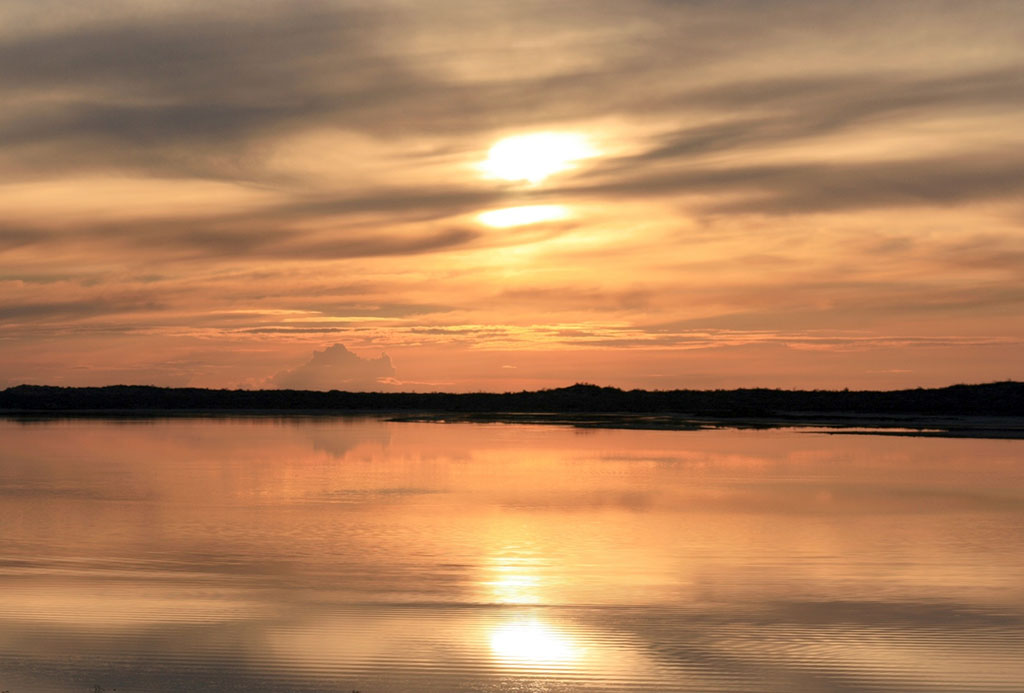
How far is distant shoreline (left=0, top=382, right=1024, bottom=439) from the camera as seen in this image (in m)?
84.9

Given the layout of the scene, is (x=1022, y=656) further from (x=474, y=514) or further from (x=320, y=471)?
(x=320, y=471)

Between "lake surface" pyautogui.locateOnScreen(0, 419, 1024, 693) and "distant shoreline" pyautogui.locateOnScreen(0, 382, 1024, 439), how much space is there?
42107 mm

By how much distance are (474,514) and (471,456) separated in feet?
62.4

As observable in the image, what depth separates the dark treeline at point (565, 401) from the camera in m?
113

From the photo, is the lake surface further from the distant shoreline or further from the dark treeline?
the dark treeline

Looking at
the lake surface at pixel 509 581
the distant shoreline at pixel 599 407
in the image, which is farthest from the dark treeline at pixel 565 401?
the lake surface at pixel 509 581

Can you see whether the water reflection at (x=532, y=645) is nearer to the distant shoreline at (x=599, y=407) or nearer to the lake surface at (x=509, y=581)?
the lake surface at (x=509, y=581)

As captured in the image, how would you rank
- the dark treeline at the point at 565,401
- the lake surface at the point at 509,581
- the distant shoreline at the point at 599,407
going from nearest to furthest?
the lake surface at the point at 509,581 < the distant shoreline at the point at 599,407 < the dark treeline at the point at 565,401

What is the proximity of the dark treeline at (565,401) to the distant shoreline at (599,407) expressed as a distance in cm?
15

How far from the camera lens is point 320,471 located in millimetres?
37188

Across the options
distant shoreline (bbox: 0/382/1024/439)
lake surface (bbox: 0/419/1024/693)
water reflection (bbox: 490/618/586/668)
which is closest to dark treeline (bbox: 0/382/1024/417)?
distant shoreline (bbox: 0/382/1024/439)

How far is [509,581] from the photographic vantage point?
57.1ft

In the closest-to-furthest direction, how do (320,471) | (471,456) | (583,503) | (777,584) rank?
(777,584) → (583,503) → (320,471) → (471,456)

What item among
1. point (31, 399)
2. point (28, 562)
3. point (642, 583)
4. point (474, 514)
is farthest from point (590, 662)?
point (31, 399)
